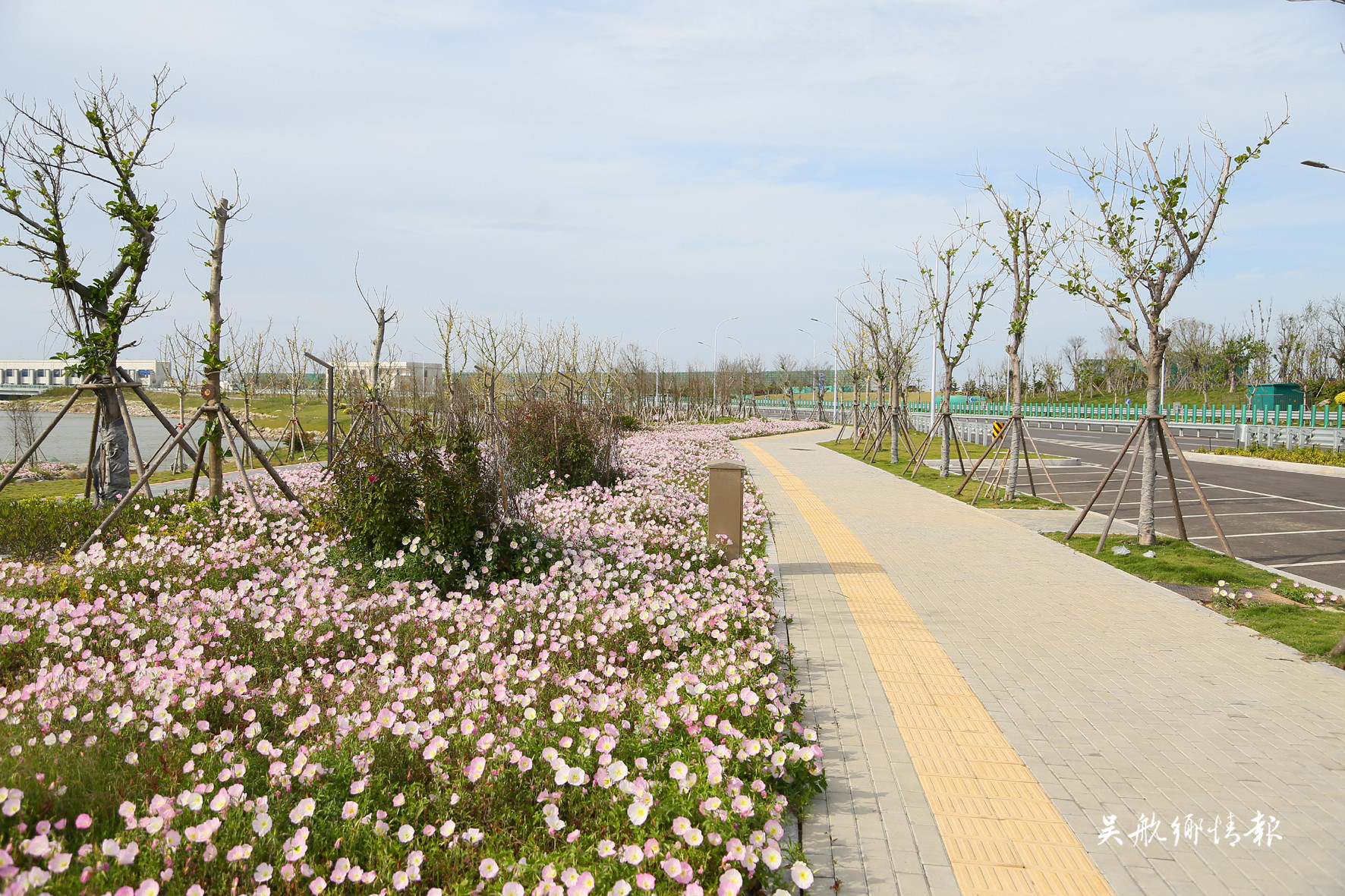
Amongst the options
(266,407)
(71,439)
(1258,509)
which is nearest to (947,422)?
(1258,509)

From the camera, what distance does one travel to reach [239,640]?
5273 mm

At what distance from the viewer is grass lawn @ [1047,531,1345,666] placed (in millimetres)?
6105

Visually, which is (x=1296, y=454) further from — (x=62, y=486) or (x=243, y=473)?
(x=62, y=486)

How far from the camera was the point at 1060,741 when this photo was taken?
14.2 feet

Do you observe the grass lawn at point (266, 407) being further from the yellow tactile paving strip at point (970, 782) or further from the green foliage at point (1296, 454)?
the yellow tactile paving strip at point (970, 782)

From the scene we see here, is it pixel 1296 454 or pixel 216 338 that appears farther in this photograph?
pixel 1296 454

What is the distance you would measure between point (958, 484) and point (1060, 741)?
515 inches

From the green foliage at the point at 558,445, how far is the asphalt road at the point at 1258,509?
26.5ft

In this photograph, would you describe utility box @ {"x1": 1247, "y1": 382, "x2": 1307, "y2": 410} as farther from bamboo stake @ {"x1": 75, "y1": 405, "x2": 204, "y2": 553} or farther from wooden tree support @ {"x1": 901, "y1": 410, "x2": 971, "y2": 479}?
bamboo stake @ {"x1": 75, "y1": 405, "x2": 204, "y2": 553}

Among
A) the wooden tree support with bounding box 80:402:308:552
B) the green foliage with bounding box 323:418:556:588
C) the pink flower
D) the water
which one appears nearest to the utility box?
the green foliage with bounding box 323:418:556:588

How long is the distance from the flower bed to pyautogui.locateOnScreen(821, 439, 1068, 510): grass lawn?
8.41 meters

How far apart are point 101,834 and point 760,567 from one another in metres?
5.55

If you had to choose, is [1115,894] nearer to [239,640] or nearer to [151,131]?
[239,640]

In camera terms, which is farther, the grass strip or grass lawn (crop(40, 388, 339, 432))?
grass lawn (crop(40, 388, 339, 432))
